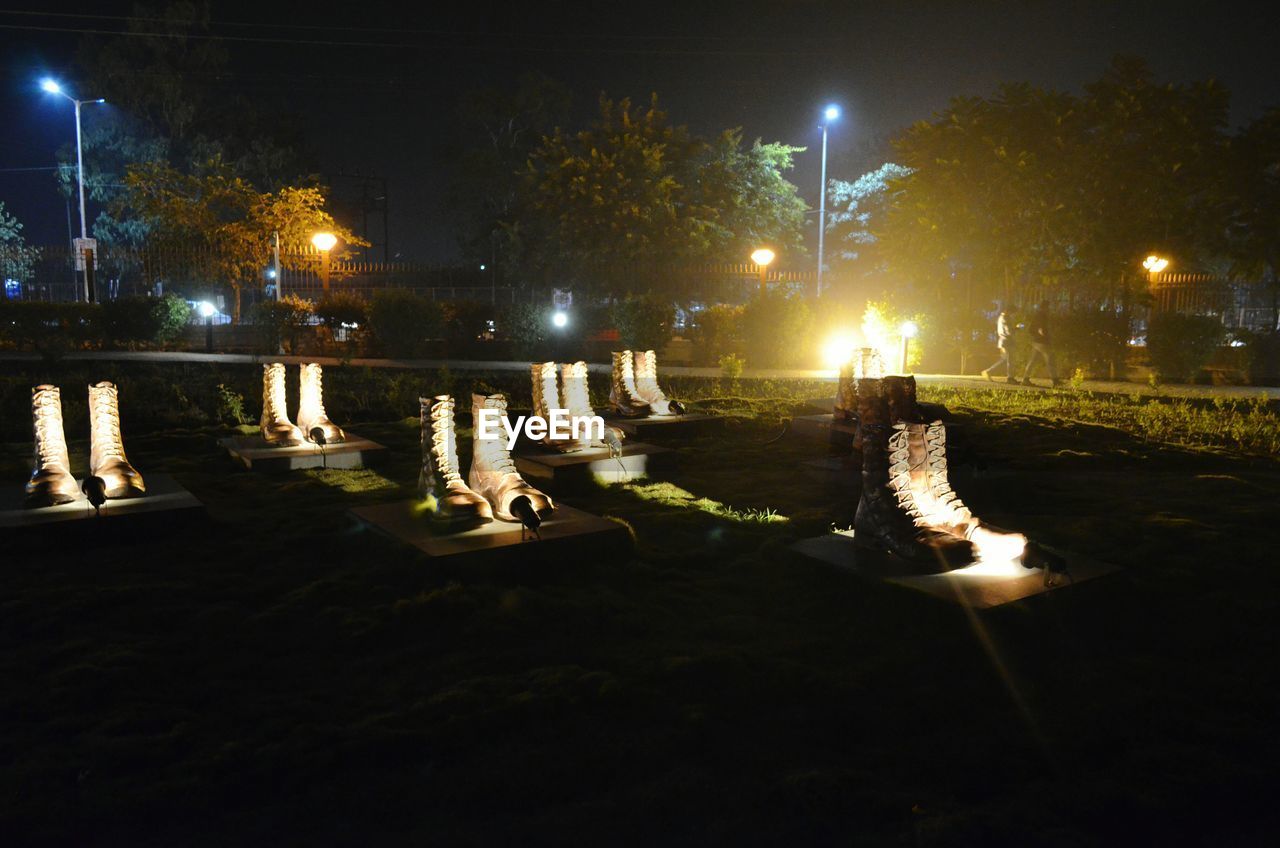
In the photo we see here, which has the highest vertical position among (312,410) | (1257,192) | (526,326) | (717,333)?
(1257,192)

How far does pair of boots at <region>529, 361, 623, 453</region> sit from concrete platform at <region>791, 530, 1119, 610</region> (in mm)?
3386

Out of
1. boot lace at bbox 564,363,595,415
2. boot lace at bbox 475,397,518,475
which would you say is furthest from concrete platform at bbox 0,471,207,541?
boot lace at bbox 564,363,595,415

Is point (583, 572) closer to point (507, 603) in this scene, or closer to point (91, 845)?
point (507, 603)

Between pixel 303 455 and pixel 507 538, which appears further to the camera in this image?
pixel 303 455

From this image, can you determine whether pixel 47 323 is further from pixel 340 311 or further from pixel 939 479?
pixel 939 479

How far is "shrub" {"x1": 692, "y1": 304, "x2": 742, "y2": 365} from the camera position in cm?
2155

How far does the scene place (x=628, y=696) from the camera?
353 cm

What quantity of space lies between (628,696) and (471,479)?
2.46 m

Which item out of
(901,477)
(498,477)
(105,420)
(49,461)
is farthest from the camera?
(105,420)

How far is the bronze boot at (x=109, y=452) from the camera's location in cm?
589

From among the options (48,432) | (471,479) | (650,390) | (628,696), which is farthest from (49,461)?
(650,390)

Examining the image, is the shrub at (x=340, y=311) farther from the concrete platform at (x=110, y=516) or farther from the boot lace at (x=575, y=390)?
the concrete platform at (x=110, y=516)

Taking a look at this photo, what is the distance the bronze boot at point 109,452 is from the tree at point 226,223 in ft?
81.9

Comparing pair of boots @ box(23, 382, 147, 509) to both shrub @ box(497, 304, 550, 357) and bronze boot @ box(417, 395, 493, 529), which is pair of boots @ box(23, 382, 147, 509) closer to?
bronze boot @ box(417, 395, 493, 529)
